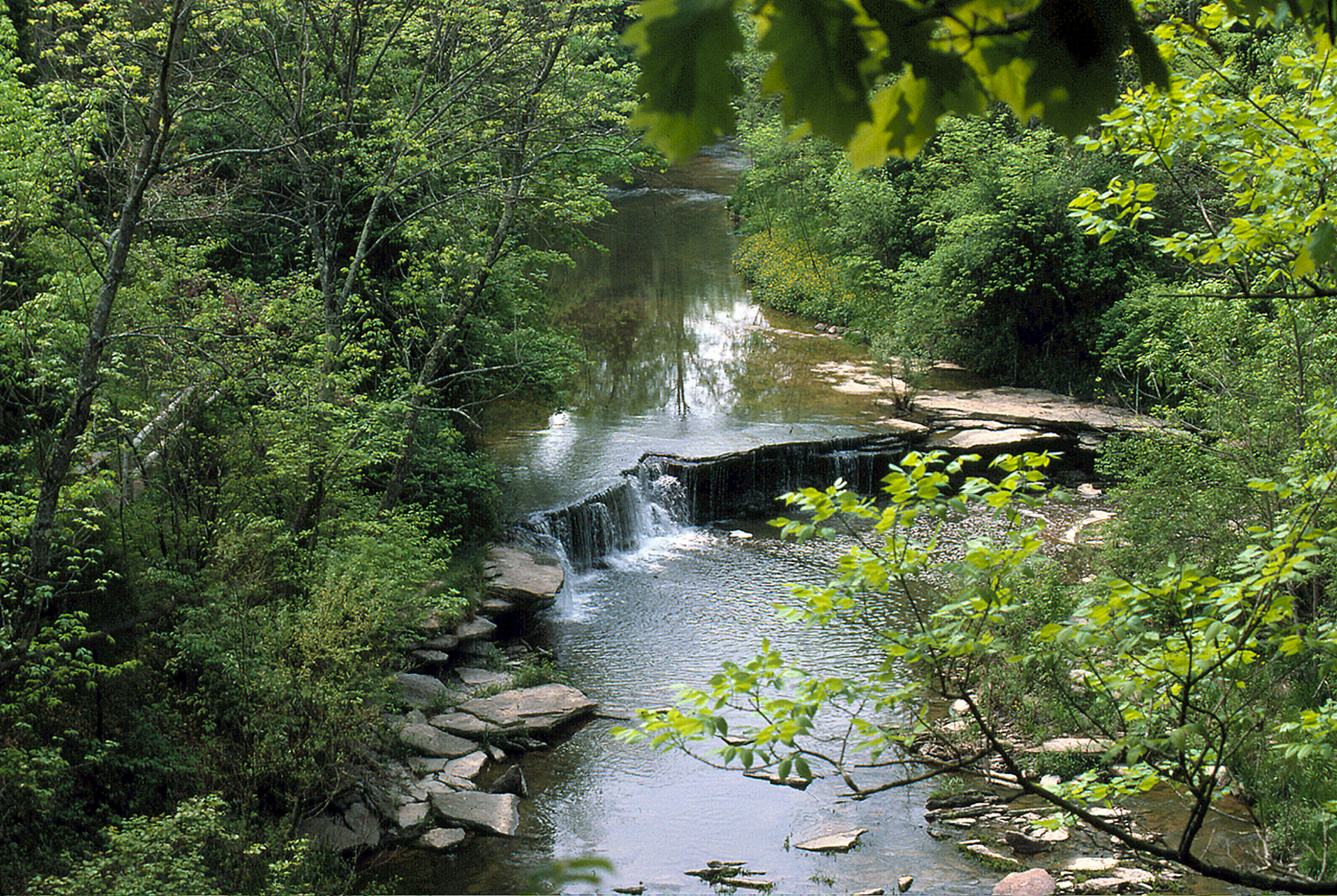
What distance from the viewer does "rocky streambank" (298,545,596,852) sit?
25.3 ft

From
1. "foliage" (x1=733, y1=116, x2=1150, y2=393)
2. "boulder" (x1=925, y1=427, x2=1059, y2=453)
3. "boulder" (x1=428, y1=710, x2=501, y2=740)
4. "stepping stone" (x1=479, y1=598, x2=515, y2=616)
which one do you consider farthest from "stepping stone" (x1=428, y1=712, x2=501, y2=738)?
"foliage" (x1=733, y1=116, x2=1150, y2=393)

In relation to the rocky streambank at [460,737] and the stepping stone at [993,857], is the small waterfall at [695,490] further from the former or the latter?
the stepping stone at [993,857]

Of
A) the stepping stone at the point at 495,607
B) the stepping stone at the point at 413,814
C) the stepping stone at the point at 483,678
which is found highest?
the stepping stone at the point at 495,607

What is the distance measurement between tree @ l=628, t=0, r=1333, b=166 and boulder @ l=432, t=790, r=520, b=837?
7635 millimetres

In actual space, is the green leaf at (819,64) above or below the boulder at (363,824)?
above

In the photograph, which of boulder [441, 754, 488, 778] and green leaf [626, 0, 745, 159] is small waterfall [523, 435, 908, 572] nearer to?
boulder [441, 754, 488, 778]

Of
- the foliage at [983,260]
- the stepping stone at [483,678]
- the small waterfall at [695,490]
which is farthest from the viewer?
the foliage at [983,260]

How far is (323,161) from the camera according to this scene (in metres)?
11.5

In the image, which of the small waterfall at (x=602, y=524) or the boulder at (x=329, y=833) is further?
the small waterfall at (x=602, y=524)

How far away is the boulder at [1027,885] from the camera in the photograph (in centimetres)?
663

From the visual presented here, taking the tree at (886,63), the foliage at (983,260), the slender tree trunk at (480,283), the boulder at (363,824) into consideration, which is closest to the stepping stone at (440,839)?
the boulder at (363,824)

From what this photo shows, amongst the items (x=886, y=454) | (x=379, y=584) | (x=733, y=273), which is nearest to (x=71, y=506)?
(x=379, y=584)

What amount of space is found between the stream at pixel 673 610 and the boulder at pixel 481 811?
0.13 metres

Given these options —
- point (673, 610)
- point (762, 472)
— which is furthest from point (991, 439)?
point (673, 610)
